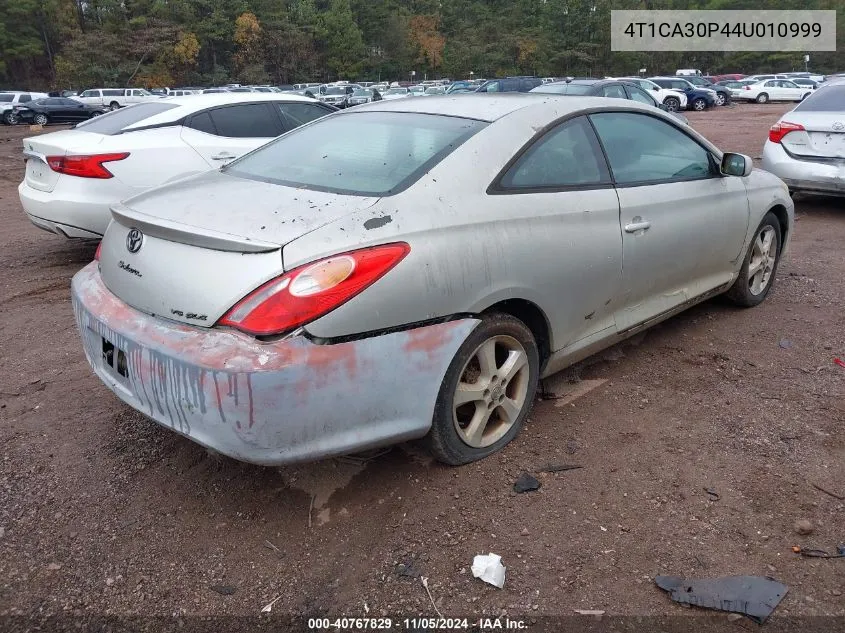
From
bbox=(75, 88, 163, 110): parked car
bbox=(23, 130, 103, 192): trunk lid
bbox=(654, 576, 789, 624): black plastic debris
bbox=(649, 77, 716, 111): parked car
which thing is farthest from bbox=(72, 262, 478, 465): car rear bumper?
bbox=(75, 88, 163, 110): parked car

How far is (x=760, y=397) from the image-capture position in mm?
3682

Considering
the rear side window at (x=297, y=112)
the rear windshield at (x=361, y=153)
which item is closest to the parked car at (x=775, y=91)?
the rear side window at (x=297, y=112)

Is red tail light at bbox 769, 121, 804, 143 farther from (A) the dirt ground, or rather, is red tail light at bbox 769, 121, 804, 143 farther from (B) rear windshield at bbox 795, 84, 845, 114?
(A) the dirt ground

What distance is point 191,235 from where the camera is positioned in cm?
256

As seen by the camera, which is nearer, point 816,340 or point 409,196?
point 409,196

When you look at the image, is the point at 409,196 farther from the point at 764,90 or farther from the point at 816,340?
the point at 764,90

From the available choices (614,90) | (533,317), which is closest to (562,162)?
(533,317)

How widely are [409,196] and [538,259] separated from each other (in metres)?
0.66

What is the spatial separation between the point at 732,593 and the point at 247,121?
596 centimetres

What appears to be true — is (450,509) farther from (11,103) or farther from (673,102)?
(11,103)

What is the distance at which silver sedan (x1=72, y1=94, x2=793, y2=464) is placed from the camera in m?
2.38

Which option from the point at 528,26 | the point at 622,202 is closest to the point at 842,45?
the point at 528,26

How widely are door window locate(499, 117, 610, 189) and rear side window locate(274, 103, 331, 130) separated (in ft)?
13.8

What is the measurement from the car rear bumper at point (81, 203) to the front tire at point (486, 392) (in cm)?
422
